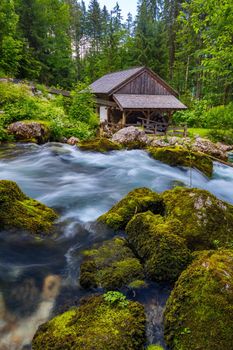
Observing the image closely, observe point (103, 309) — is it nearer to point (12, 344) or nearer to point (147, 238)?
point (12, 344)

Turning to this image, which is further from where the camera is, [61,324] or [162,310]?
[162,310]

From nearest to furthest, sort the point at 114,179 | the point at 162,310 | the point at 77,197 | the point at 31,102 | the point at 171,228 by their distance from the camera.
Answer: the point at 162,310 → the point at 171,228 → the point at 77,197 → the point at 114,179 → the point at 31,102

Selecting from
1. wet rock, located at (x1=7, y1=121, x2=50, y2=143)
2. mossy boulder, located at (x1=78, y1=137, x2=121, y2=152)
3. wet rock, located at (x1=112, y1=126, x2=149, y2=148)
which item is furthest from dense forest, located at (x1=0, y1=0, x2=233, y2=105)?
mossy boulder, located at (x1=78, y1=137, x2=121, y2=152)

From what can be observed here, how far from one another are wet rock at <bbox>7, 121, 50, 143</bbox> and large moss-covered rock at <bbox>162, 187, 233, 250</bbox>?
844 cm

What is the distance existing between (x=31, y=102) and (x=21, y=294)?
504 inches

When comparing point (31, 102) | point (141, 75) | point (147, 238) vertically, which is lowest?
point (147, 238)

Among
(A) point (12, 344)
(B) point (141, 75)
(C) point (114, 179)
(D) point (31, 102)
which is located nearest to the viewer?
(A) point (12, 344)

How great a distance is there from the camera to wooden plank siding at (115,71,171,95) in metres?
26.1

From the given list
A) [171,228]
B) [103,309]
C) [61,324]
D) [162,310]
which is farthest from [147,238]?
[61,324]

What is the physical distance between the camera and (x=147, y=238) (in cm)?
396

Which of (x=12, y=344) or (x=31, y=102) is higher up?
(x=31, y=102)

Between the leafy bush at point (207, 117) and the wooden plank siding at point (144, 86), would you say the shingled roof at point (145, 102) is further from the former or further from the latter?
the leafy bush at point (207, 117)

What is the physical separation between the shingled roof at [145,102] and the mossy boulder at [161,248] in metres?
18.9

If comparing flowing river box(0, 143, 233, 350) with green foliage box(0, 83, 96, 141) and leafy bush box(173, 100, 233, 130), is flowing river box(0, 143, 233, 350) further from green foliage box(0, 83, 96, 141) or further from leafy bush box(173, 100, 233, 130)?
leafy bush box(173, 100, 233, 130)
